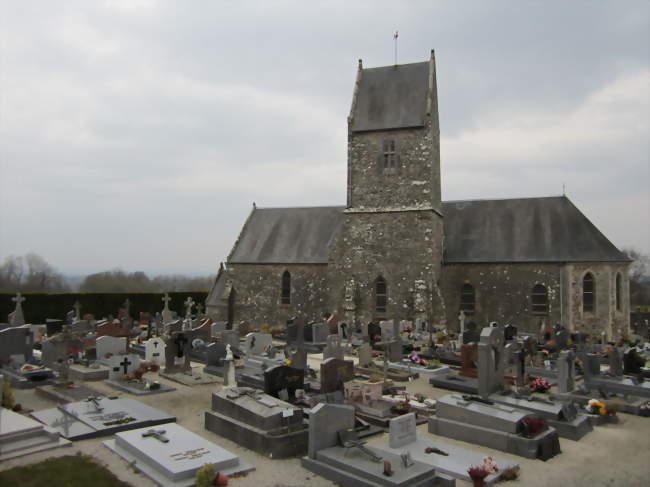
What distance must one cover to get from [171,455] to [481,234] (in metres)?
21.2

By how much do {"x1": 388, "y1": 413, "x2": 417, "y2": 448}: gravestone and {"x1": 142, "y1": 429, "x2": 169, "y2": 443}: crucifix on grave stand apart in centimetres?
386

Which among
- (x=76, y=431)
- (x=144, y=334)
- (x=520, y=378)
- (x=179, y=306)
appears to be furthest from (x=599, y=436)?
(x=179, y=306)

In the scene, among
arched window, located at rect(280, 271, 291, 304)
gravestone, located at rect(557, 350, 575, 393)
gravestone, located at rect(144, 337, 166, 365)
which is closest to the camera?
gravestone, located at rect(557, 350, 575, 393)

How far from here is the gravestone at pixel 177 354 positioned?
15609mm

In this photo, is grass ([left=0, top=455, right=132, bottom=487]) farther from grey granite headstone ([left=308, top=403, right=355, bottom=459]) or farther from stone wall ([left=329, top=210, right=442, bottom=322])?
stone wall ([left=329, top=210, right=442, bottom=322])

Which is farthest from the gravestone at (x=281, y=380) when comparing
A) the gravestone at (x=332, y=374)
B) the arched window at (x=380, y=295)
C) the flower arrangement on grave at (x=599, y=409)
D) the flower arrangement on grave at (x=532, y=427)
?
the arched window at (x=380, y=295)

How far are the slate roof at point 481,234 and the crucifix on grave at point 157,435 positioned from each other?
60.0 ft

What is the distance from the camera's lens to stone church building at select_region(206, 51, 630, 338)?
77.7ft

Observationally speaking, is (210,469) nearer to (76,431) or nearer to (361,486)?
(361,486)

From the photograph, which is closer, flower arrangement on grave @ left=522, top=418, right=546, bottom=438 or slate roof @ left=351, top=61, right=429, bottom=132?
flower arrangement on grave @ left=522, top=418, right=546, bottom=438

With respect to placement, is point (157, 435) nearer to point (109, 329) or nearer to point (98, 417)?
point (98, 417)

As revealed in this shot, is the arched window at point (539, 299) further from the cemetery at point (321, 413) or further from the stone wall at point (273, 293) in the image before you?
the stone wall at point (273, 293)

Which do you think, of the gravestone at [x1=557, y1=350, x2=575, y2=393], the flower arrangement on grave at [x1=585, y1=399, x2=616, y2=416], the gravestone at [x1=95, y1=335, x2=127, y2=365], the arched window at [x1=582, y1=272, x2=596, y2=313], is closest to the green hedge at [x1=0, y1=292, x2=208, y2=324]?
the gravestone at [x1=95, y1=335, x2=127, y2=365]

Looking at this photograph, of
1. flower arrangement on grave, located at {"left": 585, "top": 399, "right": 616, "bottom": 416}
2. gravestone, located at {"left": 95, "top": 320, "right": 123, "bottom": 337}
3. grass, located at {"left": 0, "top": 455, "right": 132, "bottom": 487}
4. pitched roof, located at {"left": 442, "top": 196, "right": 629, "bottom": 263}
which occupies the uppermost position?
pitched roof, located at {"left": 442, "top": 196, "right": 629, "bottom": 263}
